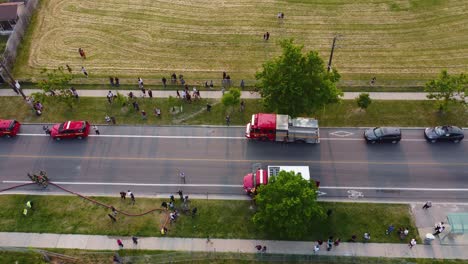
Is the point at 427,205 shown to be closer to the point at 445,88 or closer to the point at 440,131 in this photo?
the point at 440,131

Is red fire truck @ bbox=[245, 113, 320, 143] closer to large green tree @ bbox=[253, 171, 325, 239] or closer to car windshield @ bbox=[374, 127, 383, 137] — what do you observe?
car windshield @ bbox=[374, 127, 383, 137]

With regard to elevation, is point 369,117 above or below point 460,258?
above

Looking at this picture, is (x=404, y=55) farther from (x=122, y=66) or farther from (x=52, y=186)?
(x=52, y=186)

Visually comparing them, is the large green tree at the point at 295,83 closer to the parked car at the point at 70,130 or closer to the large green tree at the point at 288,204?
Answer: the large green tree at the point at 288,204

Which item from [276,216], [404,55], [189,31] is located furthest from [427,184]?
[189,31]

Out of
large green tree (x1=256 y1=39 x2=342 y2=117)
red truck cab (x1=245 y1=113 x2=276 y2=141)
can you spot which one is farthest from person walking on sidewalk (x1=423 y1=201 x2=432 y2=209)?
red truck cab (x1=245 y1=113 x2=276 y2=141)

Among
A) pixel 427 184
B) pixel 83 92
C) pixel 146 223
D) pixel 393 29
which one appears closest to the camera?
pixel 146 223
